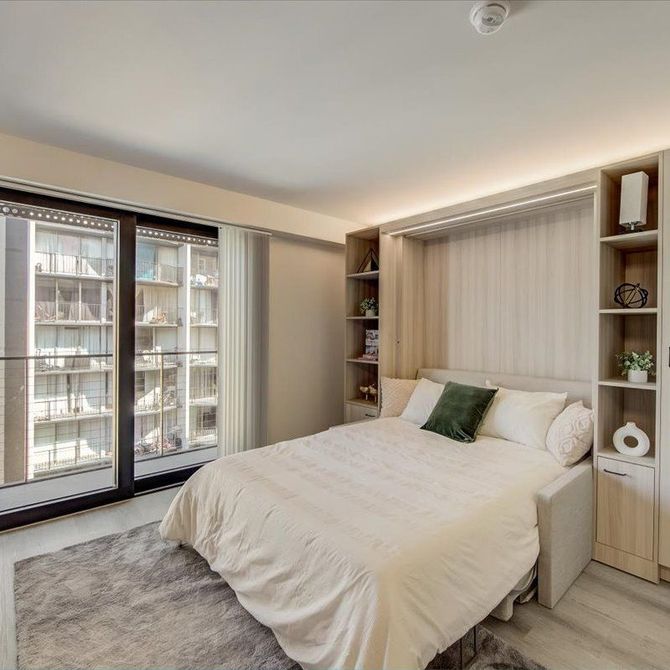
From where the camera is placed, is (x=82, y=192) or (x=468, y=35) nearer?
(x=468, y=35)

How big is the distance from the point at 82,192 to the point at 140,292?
100 cm

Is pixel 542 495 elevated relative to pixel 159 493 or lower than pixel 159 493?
elevated

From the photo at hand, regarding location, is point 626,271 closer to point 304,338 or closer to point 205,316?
point 304,338

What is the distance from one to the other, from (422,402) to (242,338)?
5.53 feet

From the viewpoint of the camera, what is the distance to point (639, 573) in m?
2.24

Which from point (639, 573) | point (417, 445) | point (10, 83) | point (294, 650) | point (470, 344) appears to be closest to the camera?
point (294, 650)

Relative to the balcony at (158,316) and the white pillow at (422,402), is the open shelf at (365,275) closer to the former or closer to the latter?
the white pillow at (422,402)

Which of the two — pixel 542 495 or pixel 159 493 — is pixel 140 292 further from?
pixel 542 495

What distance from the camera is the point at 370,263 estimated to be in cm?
404

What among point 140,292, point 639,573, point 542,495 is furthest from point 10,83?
point 639,573

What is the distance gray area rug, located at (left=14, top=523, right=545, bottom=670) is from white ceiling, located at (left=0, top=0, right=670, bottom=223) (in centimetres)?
251

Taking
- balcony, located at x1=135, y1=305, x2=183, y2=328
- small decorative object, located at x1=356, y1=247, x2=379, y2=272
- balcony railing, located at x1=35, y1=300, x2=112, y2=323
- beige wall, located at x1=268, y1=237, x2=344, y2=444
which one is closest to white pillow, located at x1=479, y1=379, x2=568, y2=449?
small decorative object, located at x1=356, y1=247, x2=379, y2=272

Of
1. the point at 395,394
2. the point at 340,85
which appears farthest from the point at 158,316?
the point at 340,85

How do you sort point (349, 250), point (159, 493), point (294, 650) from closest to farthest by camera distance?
1. point (294, 650)
2. point (159, 493)
3. point (349, 250)
